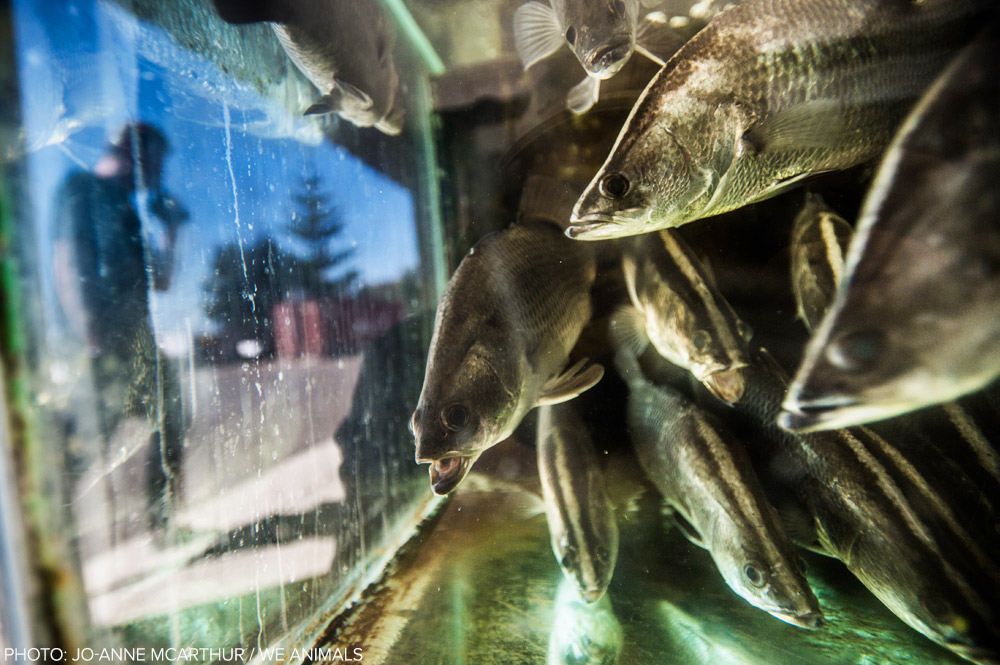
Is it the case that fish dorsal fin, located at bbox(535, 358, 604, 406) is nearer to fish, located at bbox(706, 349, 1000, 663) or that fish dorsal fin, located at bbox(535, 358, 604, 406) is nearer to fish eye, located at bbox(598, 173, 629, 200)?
fish, located at bbox(706, 349, 1000, 663)

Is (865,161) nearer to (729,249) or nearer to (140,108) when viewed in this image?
(729,249)

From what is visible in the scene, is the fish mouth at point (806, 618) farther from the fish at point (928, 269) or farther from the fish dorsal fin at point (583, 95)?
the fish dorsal fin at point (583, 95)

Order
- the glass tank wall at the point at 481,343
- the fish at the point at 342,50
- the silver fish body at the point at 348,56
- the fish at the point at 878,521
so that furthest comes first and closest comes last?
the silver fish body at the point at 348,56, the fish at the point at 342,50, the fish at the point at 878,521, the glass tank wall at the point at 481,343

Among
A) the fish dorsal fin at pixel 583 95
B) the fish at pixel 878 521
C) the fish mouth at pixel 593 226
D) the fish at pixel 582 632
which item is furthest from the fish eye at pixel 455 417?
the fish dorsal fin at pixel 583 95

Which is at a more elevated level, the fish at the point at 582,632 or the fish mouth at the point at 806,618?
the fish mouth at the point at 806,618

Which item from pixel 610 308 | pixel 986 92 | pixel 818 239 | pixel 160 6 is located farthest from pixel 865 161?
pixel 160 6
